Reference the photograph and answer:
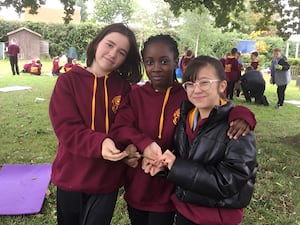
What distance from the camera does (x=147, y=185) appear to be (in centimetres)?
224

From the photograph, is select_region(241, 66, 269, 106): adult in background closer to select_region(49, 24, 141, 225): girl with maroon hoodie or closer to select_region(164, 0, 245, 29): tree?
select_region(164, 0, 245, 29): tree

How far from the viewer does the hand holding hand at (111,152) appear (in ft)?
6.50

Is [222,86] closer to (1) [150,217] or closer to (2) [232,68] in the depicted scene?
(1) [150,217]

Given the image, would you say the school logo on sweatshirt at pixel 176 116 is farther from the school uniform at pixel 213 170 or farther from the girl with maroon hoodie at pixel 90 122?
the girl with maroon hoodie at pixel 90 122

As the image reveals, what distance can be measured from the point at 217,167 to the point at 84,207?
92 centimetres

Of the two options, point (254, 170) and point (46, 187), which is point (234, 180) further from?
point (46, 187)

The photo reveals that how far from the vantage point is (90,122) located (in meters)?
2.19

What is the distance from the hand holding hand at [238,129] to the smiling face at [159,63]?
54cm

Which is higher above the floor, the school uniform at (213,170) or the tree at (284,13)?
the tree at (284,13)

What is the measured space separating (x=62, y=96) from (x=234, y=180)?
3.53 ft

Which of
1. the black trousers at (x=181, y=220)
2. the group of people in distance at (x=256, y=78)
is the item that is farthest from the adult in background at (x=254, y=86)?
the black trousers at (x=181, y=220)

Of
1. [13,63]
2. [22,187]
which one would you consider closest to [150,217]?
[22,187]

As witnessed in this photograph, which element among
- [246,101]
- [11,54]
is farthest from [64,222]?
[11,54]

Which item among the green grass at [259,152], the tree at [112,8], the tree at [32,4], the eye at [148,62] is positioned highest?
the tree at [112,8]
